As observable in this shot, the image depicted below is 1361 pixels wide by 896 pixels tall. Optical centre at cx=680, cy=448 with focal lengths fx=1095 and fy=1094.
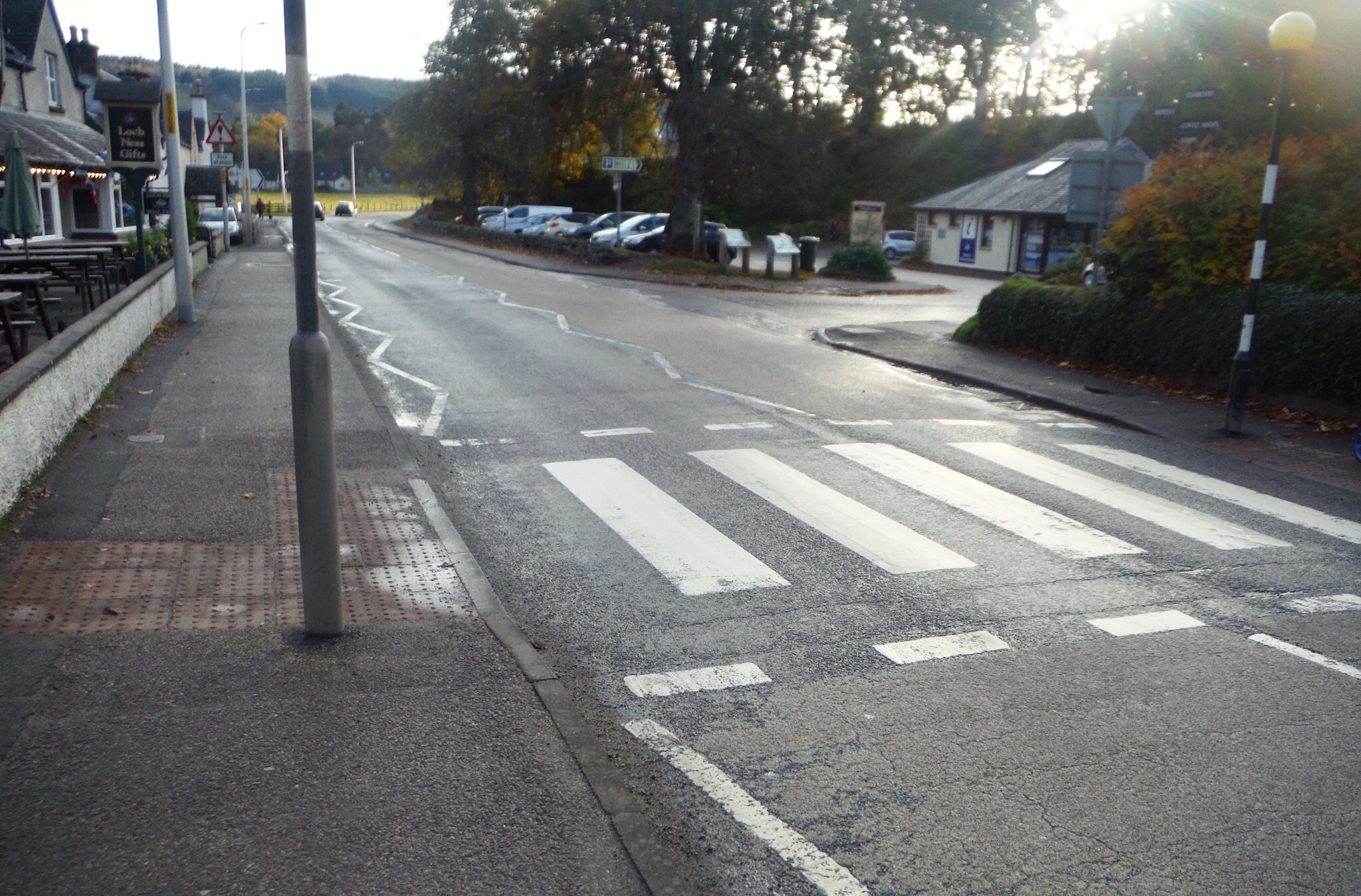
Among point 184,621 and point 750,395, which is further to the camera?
point 750,395

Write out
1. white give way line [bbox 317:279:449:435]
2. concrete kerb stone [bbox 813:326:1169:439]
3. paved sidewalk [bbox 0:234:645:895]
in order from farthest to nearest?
1. concrete kerb stone [bbox 813:326:1169:439]
2. white give way line [bbox 317:279:449:435]
3. paved sidewalk [bbox 0:234:645:895]

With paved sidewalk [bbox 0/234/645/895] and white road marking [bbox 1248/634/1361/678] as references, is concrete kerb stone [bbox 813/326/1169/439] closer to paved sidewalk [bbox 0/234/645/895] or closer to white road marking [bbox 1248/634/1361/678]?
white road marking [bbox 1248/634/1361/678]

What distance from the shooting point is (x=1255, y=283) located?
1141 cm

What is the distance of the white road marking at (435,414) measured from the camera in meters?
11.1

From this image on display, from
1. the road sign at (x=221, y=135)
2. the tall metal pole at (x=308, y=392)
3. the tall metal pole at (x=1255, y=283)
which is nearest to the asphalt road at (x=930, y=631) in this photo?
the tall metal pole at (x=1255, y=283)

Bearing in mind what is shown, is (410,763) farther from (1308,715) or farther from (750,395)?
(750,395)

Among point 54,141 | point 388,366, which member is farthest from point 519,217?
point 388,366

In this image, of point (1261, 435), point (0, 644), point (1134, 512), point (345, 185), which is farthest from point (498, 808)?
point (345, 185)

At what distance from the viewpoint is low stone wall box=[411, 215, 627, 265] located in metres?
36.0

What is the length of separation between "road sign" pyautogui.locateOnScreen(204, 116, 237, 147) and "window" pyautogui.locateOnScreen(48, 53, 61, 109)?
12835 mm

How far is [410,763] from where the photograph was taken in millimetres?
4508

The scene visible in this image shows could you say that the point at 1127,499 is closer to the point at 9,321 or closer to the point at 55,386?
the point at 55,386

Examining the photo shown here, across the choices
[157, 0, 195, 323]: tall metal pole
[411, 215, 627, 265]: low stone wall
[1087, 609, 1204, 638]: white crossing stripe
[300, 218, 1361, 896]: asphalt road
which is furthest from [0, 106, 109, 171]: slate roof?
[1087, 609, 1204, 638]: white crossing stripe

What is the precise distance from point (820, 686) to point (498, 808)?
187cm
